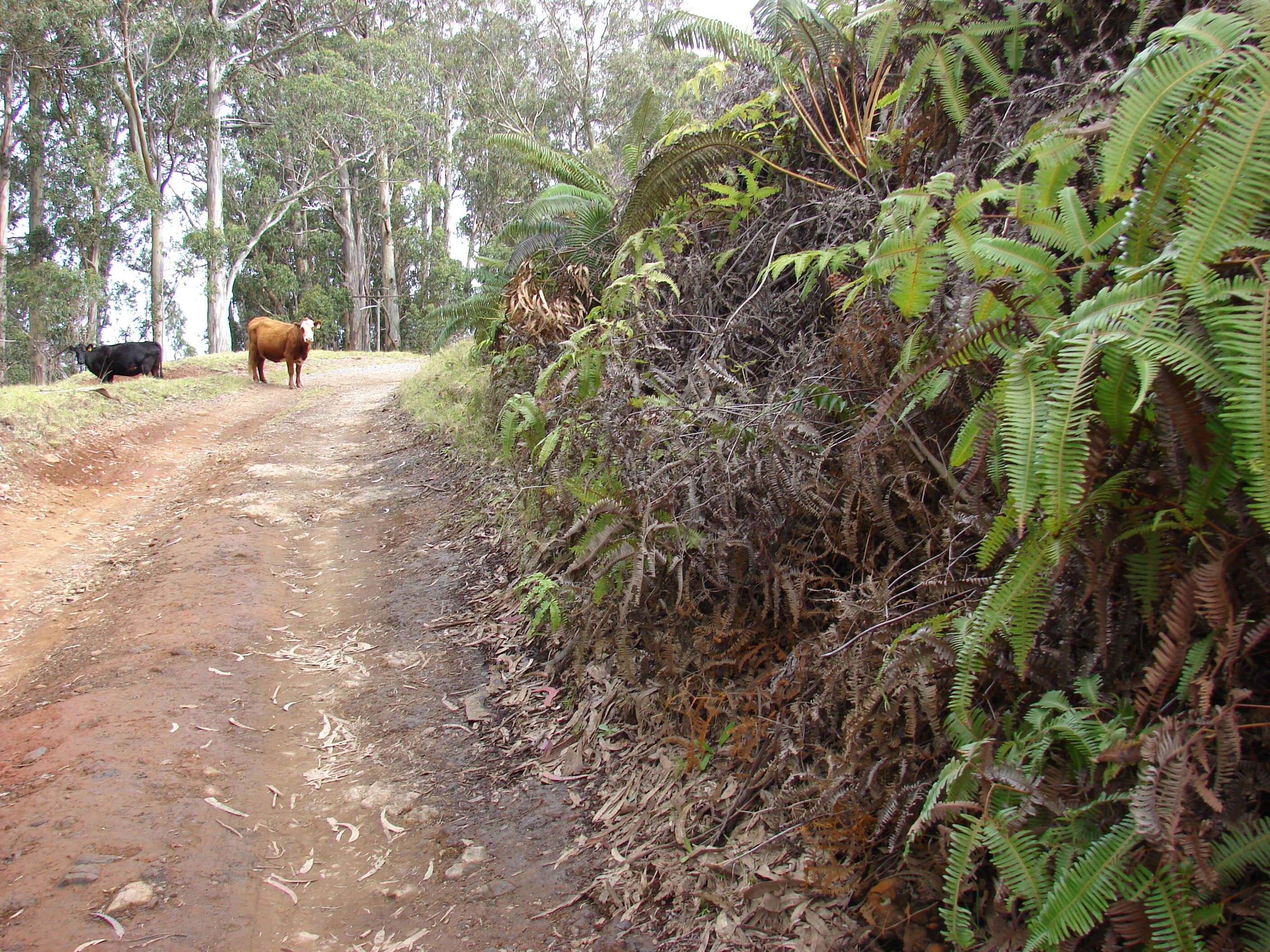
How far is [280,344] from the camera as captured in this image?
1574 cm

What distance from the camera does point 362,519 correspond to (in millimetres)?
7359

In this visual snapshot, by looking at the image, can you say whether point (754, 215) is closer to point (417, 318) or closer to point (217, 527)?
point (217, 527)

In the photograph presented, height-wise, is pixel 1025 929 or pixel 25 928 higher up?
pixel 1025 929

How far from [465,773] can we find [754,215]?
3.79 metres

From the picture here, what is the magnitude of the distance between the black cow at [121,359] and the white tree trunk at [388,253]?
15691 millimetres

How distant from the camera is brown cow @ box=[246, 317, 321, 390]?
15.3 m

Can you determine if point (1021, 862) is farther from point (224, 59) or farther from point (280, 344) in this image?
point (224, 59)

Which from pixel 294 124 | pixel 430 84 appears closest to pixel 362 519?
pixel 294 124

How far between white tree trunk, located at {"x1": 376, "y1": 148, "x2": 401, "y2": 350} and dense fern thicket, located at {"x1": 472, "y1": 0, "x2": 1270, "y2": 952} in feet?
93.8

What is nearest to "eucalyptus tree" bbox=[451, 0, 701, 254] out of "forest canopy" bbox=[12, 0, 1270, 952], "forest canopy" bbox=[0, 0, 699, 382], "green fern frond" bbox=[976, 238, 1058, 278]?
"forest canopy" bbox=[0, 0, 699, 382]

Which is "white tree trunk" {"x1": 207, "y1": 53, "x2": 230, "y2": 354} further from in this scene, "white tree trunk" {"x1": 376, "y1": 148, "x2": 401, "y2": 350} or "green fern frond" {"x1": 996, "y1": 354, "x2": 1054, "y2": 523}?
"green fern frond" {"x1": 996, "y1": 354, "x2": 1054, "y2": 523}

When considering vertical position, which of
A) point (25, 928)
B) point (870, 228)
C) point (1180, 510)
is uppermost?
point (870, 228)

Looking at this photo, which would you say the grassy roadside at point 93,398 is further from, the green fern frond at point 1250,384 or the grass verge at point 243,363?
the green fern frond at point 1250,384

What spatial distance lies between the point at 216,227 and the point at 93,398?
51.1 ft
